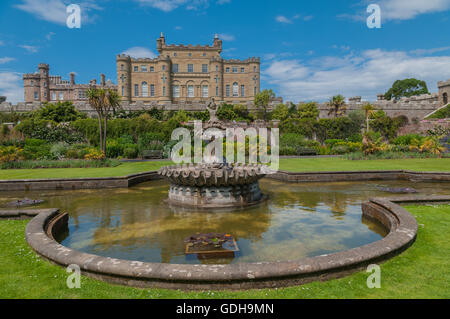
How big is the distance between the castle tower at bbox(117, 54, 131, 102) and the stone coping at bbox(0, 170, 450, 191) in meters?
48.4

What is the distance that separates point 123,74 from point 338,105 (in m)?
40.6

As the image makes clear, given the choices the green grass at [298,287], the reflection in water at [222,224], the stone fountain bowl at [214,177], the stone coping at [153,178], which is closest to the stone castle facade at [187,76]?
the stone coping at [153,178]

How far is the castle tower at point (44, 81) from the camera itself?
73.6 metres

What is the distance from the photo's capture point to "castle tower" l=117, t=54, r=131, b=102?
58.9 meters

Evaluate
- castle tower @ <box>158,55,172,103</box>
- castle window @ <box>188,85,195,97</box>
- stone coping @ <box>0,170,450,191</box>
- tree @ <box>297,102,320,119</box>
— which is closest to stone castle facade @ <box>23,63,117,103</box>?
castle tower @ <box>158,55,172,103</box>

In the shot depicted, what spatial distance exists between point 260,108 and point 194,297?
46493 millimetres

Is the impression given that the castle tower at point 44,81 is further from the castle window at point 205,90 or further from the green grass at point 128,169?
the green grass at point 128,169

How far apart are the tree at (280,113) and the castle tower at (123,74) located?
3093cm

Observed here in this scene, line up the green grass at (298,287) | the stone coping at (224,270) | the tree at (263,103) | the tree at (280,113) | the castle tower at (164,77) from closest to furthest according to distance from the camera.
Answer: the green grass at (298,287) < the stone coping at (224,270) < the tree at (280,113) < the tree at (263,103) < the castle tower at (164,77)

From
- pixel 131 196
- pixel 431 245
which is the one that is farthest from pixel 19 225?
pixel 431 245

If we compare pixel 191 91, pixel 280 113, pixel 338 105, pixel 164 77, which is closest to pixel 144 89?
pixel 164 77

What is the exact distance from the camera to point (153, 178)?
1622 centimetres

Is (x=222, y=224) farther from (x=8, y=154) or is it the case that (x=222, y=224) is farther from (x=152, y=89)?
(x=152, y=89)
